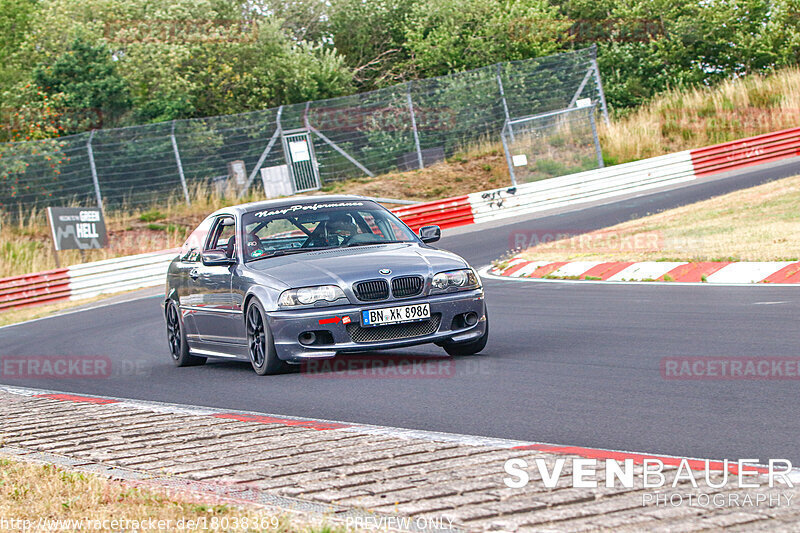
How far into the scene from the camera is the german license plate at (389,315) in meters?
8.57

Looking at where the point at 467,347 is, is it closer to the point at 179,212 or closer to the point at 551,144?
the point at 551,144

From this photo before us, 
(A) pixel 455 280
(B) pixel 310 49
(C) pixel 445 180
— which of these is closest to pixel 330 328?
(A) pixel 455 280

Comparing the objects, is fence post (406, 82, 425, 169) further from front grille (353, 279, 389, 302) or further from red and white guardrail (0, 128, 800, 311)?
front grille (353, 279, 389, 302)

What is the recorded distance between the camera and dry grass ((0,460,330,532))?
4.21 m

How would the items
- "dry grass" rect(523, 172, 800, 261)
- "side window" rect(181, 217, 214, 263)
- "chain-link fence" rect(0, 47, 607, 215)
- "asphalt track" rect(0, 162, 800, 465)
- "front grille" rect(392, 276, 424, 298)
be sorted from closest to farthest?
"asphalt track" rect(0, 162, 800, 465)
"front grille" rect(392, 276, 424, 298)
"side window" rect(181, 217, 214, 263)
"dry grass" rect(523, 172, 800, 261)
"chain-link fence" rect(0, 47, 607, 215)

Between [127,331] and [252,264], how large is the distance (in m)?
6.50

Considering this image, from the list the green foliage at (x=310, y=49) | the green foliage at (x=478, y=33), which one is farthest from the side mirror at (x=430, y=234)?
the green foliage at (x=478, y=33)

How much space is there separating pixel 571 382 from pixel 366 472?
2897 mm

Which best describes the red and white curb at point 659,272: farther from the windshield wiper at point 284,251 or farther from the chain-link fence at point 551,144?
the chain-link fence at point 551,144

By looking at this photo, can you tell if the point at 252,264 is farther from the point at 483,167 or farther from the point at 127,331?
the point at 483,167

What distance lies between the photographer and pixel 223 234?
10.7 meters

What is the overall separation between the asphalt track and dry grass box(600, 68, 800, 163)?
21.0 metres

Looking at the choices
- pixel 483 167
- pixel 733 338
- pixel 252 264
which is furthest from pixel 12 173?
pixel 733 338

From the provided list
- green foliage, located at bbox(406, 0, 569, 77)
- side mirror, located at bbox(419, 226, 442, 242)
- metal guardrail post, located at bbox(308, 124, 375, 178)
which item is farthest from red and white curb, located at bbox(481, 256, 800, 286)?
green foliage, located at bbox(406, 0, 569, 77)
